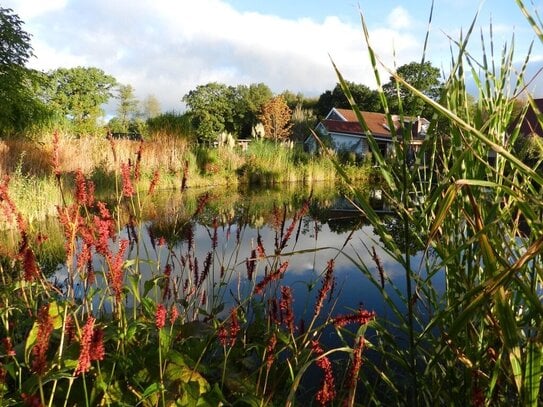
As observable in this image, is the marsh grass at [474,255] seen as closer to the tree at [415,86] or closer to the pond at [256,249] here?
the tree at [415,86]

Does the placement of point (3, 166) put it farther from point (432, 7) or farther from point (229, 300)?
point (432, 7)

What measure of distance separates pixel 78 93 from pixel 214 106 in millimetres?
14160

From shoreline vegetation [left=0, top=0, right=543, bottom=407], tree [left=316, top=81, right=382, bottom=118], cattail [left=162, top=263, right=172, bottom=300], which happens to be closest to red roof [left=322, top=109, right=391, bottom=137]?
tree [left=316, top=81, right=382, bottom=118]

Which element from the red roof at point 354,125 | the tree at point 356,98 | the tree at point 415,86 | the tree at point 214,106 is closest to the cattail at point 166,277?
the tree at point 415,86

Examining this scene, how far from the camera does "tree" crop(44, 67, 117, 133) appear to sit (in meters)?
41.5

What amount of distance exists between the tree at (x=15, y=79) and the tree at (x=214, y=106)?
27944mm

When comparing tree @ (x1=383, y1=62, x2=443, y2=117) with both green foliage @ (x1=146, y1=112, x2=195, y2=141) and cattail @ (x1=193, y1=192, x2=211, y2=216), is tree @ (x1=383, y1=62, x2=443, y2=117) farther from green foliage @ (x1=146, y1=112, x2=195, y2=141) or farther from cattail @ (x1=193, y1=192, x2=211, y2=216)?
green foliage @ (x1=146, y1=112, x2=195, y2=141)

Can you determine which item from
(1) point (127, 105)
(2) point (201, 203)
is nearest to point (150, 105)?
(1) point (127, 105)

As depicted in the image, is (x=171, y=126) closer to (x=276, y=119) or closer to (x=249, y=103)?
(x=276, y=119)

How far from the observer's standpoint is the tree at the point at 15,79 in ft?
43.7

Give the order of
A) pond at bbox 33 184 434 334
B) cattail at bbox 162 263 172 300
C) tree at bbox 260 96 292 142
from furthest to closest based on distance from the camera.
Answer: tree at bbox 260 96 292 142 → pond at bbox 33 184 434 334 → cattail at bbox 162 263 172 300

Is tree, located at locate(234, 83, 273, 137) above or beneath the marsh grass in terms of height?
above

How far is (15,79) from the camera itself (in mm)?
14055

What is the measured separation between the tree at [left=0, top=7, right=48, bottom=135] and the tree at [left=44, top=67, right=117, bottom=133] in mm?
27249
